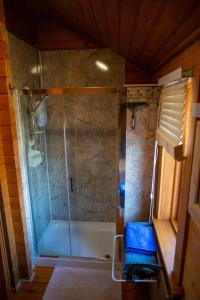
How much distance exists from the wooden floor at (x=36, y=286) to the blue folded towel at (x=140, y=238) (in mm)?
1052

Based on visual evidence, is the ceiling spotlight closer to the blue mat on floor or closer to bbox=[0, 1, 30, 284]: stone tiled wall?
bbox=[0, 1, 30, 284]: stone tiled wall

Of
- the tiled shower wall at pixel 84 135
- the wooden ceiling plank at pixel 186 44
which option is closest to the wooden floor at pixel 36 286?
the tiled shower wall at pixel 84 135

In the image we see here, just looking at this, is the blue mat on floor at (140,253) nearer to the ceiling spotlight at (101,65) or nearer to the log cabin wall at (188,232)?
the log cabin wall at (188,232)

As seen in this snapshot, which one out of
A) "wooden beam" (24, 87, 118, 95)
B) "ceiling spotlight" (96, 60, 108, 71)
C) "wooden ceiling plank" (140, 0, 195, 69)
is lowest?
"wooden beam" (24, 87, 118, 95)

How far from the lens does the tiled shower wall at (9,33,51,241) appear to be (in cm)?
206

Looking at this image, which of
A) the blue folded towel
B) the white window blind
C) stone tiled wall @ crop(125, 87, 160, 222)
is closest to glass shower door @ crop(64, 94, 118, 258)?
stone tiled wall @ crop(125, 87, 160, 222)

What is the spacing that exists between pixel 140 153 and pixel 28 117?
1.39 metres

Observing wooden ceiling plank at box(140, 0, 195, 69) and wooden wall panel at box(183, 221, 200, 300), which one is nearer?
wooden ceiling plank at box(140, 0, 195, 69)

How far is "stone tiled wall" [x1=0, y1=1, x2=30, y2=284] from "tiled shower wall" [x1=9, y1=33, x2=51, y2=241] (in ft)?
0.93

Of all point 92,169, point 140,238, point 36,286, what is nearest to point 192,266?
point 140,238

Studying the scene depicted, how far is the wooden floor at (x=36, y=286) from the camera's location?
1.94 meters

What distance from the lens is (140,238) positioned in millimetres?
1859

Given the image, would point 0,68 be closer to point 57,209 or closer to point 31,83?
point 31,83

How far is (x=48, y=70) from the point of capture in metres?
2.65
